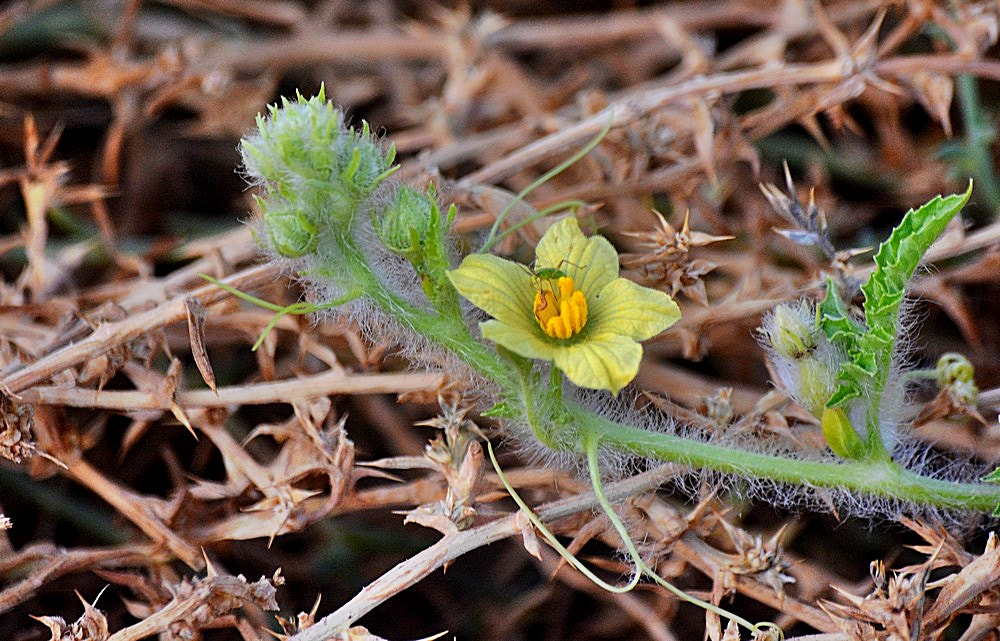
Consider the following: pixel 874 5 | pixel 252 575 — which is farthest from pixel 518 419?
pixel 874 5

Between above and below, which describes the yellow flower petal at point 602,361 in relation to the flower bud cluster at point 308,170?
below

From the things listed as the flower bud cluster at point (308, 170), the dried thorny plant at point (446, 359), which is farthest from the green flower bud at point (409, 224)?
the dried thorny plant at point (446, 359)

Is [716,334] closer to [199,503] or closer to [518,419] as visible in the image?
[518,419]

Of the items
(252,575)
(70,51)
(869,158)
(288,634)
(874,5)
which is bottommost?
(252,575)

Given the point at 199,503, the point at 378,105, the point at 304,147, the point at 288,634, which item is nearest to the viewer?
the point at 304,147

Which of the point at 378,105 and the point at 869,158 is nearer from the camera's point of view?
the point at 869,158

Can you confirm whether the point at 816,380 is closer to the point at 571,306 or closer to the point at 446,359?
the point at 571,306

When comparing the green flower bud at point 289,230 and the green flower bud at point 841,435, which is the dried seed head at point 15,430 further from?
the green flower bud at point 841,435
